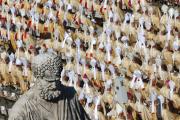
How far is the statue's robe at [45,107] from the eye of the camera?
5.01m

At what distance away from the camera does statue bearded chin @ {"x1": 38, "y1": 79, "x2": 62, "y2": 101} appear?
5.07 meters

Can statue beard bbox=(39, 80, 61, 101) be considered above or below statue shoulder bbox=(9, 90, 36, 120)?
above

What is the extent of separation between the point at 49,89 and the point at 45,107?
124mm

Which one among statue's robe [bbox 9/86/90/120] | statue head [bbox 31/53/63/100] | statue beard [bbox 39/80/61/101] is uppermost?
statue head [bbox 31/53/63/100]

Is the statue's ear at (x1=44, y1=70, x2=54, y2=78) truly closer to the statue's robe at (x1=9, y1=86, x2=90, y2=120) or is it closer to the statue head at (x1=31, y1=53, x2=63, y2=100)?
the statue head at (x1=31, y1=53, x2=63, y2=100)

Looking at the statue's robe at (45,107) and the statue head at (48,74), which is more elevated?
the statue head at (48,74)

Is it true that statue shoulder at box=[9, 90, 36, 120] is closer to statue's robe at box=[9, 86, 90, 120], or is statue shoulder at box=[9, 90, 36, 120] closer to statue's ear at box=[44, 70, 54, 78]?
statue's robe at box=[9, 86, 90, 120]

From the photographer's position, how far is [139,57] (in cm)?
1513

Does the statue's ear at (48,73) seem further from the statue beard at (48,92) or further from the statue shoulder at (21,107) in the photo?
the statue shoulder at (21,107)

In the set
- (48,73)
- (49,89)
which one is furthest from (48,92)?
(48,73)

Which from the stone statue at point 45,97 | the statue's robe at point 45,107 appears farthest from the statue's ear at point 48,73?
the statue's robe at point 45,107

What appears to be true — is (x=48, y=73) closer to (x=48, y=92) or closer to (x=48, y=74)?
(x=48, y=74)

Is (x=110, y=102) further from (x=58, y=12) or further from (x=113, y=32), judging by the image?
(x=58, y=12)

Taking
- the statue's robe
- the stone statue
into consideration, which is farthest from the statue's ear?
the statue's robe
